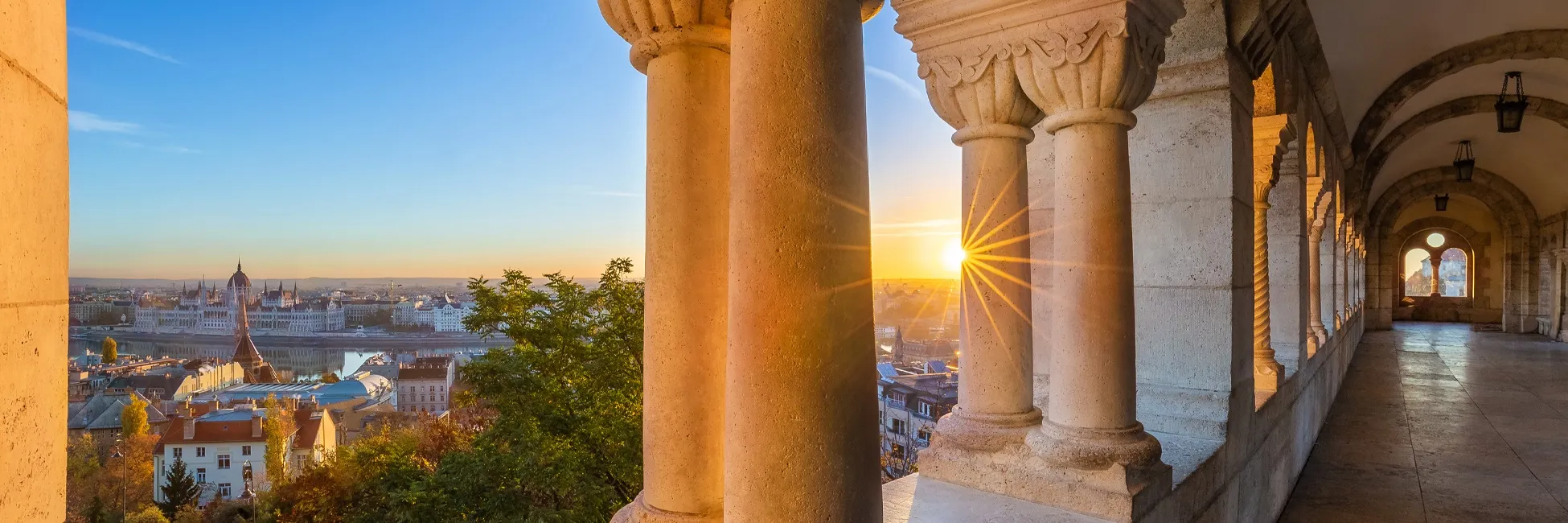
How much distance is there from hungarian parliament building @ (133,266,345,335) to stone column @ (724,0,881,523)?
2058 inches

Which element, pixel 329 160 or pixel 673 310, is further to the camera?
pixel 329 160

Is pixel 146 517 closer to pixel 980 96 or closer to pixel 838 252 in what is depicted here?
pixel 980 96

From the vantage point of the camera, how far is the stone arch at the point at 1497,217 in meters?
16.4

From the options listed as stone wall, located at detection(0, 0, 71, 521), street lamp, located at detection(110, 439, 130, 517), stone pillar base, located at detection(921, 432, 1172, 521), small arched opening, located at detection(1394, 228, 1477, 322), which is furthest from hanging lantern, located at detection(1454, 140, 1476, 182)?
street lamp, located at detection(110, 439, 130, 517)

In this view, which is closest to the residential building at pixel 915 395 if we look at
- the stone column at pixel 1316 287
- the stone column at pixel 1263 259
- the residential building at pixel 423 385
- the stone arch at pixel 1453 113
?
the stone column at pixel 1263 259

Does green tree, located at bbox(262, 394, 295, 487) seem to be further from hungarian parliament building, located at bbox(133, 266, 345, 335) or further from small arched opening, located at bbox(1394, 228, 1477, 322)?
small arched opening, located at bbox(1394, 228, 1477, 322)

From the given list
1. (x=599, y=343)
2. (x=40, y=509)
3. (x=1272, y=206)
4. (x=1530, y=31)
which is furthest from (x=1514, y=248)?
(x=40, y=509)

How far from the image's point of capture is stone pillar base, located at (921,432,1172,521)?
253cm

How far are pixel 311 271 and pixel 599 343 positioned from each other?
→ 5426 cm

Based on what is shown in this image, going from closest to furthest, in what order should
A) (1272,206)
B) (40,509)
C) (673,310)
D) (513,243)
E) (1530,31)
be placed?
(40,509) < (673,310) < (1272,206) < (1530,31) < (513,243)

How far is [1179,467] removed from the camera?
10.0ft

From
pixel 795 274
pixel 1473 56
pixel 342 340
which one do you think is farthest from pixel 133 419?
pixel 1473 56

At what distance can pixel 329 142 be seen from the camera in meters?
72.8

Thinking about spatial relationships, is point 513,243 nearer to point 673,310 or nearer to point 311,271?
point 311,271
